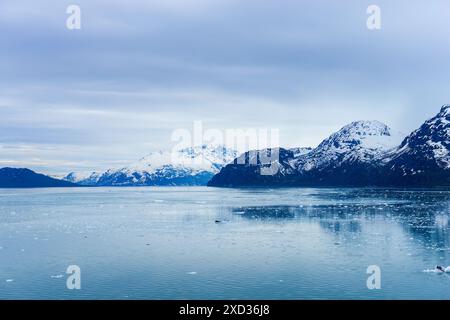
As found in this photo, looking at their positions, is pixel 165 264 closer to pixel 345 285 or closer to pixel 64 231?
pixel 345 285

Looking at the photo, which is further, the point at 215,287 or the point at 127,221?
the point at 127,221

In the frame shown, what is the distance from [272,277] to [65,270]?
14.4 meters

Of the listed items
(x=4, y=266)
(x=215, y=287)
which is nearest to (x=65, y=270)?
(x=4, y=266)

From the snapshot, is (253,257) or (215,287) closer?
(215,287)

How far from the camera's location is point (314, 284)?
91.9 feet

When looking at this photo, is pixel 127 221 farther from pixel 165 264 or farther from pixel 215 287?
pixel 215 287

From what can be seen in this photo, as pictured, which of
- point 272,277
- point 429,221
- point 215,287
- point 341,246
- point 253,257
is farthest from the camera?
point 429,221

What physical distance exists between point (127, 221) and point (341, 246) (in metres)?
35.2

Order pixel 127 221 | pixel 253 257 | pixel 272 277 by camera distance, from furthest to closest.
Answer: pixel 127 221, pixel 253 257, pixel 272 277

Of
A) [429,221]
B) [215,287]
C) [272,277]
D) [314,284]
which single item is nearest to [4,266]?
[215,287]

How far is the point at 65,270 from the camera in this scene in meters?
32.8
